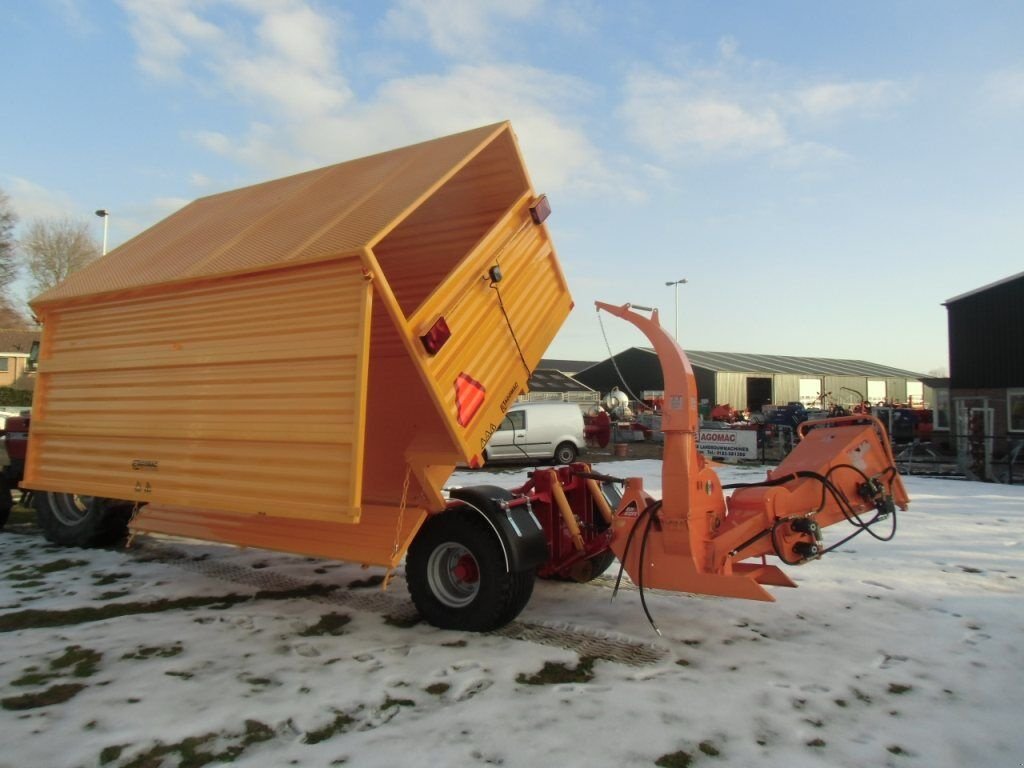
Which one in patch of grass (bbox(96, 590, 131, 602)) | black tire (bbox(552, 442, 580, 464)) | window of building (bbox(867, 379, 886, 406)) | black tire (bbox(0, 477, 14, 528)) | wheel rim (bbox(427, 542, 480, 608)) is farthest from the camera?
window of building (bbox(867, 379, 886, 406))

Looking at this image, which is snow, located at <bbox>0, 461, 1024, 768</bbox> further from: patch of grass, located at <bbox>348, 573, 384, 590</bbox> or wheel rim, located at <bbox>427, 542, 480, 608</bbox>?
wheel rim, located at <bbox>427, 542, 480, 608</bbox>

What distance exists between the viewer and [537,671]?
13.3ft

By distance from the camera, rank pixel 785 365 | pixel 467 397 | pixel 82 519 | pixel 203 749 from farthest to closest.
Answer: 1. pixel 785 365
2. pixel 82 519
3. pixel 467 397
4. pixel 203 749

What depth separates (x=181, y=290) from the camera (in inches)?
204

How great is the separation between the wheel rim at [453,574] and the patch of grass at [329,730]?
4.68 feet

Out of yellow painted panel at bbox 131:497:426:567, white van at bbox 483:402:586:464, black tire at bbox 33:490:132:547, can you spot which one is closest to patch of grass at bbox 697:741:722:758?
yellow painted panel at bbox 131:497:426:567

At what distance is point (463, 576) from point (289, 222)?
2.94 m

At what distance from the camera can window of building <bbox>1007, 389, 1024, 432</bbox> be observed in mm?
22391

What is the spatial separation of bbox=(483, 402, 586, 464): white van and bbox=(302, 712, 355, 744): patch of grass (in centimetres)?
1438

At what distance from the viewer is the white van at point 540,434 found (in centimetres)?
1806

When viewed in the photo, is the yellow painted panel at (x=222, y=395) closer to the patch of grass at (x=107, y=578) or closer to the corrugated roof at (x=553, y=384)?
the patch of grass at (x=107, y=578)

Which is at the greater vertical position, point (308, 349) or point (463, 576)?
point (308, 349)

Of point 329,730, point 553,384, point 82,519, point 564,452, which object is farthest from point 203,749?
point 553,384

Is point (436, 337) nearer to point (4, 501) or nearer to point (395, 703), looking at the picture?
point (395, 703)
